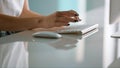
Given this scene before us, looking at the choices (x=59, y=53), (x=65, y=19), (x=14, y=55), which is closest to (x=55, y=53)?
(x=59, y=53)

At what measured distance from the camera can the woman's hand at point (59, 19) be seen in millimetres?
1344

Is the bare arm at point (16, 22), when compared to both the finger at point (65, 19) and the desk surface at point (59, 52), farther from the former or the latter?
the desk surface at point (59, 52)

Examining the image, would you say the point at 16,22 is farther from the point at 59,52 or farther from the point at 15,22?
the point at 59,52

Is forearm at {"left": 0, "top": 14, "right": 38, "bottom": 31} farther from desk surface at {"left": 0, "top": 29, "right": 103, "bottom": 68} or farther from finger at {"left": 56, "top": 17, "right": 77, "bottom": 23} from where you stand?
desk surface at {"left": 0, "top": 29, "right": 103, "bottom": 68}

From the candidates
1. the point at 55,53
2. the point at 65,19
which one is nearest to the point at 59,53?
the point at 55,53

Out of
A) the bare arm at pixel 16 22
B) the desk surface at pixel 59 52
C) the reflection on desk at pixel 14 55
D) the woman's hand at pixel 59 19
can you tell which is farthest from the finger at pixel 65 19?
the reflection on desk at pixel 14 55

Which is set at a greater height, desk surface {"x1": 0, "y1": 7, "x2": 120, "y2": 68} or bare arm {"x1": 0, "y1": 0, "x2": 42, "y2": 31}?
bare arm {"x1": 0, "y1": 0, "x2": 42, "y2": 31}

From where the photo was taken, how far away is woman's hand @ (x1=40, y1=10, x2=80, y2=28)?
4.41 ft

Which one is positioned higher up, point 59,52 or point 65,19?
point 65,19

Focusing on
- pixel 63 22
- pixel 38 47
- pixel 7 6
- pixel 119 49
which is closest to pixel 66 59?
pixel 38 47

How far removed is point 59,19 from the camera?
53.2 inches

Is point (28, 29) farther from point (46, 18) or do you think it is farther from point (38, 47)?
point (38, 47)

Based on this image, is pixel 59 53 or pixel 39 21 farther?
pixel 39 21

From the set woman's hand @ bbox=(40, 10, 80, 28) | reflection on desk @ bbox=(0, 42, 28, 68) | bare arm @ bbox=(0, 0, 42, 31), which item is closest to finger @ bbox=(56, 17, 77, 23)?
woman's hand @ bbox=(40, 10, 80, 28)
